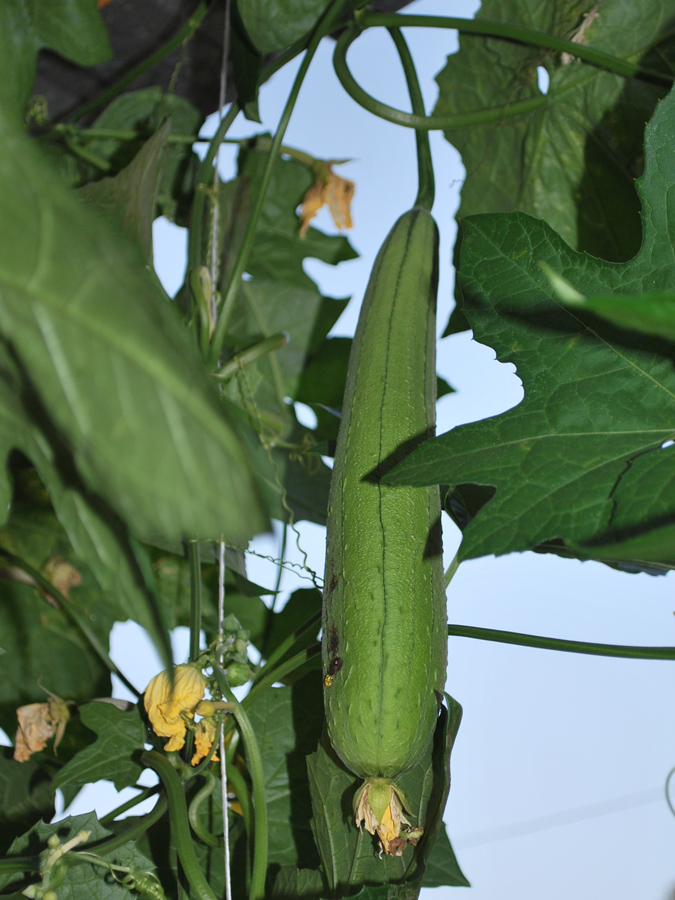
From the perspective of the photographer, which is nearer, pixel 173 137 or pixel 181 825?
pixel 181 825

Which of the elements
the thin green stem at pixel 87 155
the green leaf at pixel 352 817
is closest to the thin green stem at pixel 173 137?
the thin green stem at pixel 87 155

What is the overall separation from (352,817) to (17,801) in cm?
41

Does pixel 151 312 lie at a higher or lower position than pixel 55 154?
lower

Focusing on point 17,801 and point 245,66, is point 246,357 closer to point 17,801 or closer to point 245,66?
point 245,66

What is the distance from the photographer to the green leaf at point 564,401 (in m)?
0.31

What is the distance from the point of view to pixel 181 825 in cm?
44

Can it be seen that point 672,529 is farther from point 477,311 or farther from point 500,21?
point 500,21

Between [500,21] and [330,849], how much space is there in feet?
2.39

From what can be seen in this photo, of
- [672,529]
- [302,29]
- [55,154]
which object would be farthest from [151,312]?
[55,154]

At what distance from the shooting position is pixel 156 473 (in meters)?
0.14

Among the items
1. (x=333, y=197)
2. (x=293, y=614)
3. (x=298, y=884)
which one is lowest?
(x=298, y=884)

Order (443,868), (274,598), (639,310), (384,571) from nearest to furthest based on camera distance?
(639,310) < (384,571) < (443,868) < (274,598)

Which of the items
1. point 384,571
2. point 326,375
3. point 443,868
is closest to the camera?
point 384,571

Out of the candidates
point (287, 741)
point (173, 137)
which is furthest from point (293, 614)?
point (173, 137)
